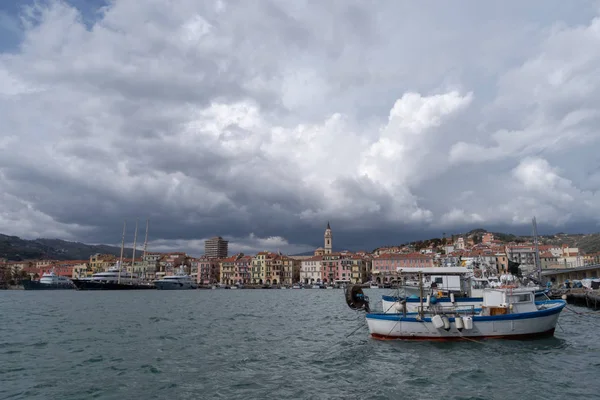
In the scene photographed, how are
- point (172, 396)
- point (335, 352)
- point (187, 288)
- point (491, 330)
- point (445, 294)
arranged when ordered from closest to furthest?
1. point (172, 396)
2. point (335, 352)
3. point (491, 330)
4. point (445, 294)
5. point (187, 288)

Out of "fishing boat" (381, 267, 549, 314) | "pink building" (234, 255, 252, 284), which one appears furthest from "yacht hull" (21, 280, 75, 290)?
"fishing boat" (381, 267, 549, 314)

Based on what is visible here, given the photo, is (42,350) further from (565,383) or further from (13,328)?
(565,383)

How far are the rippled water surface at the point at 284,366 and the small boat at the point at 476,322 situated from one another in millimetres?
592

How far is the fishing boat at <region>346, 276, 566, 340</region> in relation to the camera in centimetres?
2134

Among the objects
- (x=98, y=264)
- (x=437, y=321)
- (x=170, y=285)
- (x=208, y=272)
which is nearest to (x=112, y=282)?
(x=170, y=285)

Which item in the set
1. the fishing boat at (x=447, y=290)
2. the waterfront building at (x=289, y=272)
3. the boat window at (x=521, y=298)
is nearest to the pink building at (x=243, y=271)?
the waterfront building at (x=289, y=272)

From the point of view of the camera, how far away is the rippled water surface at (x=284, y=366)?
13469mm

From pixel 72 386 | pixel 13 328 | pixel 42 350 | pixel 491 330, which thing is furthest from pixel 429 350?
pixel 13 328

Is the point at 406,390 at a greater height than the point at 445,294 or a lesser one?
lesser

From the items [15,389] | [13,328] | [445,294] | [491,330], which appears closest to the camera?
[15,389]

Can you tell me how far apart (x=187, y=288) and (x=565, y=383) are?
408 feet

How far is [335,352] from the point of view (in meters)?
19.6

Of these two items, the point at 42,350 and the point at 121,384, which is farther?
the point at 42,350

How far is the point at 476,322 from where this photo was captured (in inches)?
840
